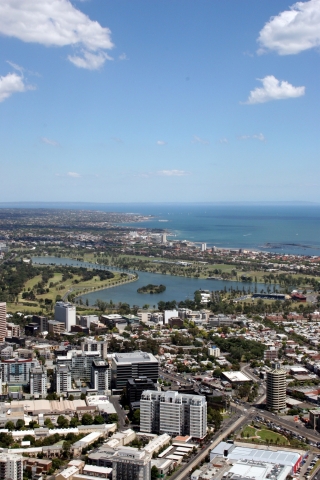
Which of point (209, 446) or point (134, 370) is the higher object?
point (134, 370)

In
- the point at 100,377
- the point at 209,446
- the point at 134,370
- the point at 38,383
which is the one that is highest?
the point at 134,370

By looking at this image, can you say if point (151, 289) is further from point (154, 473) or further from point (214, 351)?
point (154, 473)

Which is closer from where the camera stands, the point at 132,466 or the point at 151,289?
the point at 132,466

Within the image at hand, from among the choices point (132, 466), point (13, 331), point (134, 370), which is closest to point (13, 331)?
point (13, 331)

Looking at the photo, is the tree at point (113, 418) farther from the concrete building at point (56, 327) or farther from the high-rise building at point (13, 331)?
the concrete building at point (56, 327)

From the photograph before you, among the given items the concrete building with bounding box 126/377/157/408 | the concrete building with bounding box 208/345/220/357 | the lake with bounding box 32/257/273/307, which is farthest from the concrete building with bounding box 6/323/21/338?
the concrete building with bounding box 126/377/157/408

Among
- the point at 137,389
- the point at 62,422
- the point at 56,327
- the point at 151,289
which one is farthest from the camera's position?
the point at 151,289

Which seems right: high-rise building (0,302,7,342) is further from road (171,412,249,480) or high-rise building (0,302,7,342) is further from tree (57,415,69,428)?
road (171,412,249,480)
